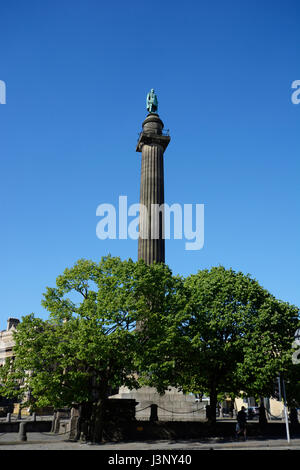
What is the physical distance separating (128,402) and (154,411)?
2812 mm

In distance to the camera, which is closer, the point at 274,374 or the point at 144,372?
the point at 144,372

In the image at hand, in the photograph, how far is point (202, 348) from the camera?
28.9 m

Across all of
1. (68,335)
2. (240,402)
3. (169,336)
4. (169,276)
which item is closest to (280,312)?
(169,276)

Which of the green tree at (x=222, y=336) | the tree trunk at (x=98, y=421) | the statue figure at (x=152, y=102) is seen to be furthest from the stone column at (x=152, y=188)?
the tree trunk at (x=98, y=421)

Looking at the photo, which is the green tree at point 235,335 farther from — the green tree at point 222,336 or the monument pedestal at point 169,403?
the monument pedestal at point 169,403

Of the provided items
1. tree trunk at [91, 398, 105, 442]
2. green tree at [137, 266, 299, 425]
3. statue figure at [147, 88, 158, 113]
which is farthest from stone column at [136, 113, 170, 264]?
tree trunk at [91, 398, 105, 442]

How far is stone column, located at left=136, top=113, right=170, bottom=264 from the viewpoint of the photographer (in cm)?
4269

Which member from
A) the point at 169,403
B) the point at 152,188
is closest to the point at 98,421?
the point at 169,403

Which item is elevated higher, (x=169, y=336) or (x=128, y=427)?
(x=169, y=336)

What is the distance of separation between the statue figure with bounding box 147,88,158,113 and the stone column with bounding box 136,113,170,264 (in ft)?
6.01

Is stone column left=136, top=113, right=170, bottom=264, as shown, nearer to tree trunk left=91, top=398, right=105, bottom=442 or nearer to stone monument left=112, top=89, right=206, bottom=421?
stone monument left=112, top=89, right=206, bottom=421

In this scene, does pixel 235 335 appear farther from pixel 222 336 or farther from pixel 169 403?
pixel 169 403

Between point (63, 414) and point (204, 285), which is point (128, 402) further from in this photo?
point (204, 285)

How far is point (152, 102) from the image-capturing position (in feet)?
176
